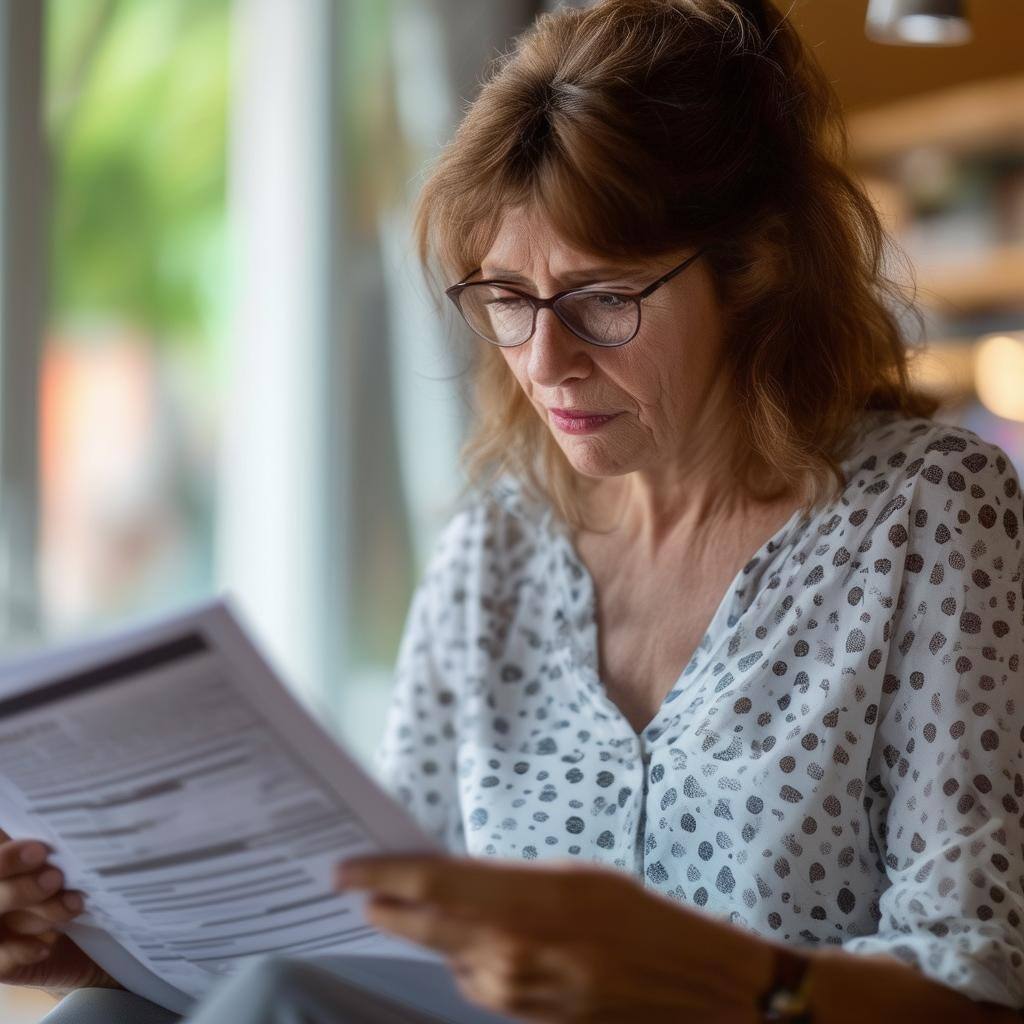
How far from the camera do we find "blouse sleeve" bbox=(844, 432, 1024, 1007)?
91 cm

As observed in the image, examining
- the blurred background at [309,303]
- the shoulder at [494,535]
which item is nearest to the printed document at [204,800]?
the shoulder at [494,535]

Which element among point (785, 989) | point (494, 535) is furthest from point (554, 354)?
point (785, 989)

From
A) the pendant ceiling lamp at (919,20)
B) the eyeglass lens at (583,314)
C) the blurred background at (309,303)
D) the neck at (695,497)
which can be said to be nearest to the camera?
the eyeglass lens at (583,314)

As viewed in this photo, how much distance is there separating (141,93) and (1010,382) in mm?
1932

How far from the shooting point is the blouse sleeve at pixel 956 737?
912 mm

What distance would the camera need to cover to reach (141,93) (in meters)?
2.82

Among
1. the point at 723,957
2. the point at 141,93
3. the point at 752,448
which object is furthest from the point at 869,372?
the point at 141,93

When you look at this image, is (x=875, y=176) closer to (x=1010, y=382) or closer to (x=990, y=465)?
(x=1010, y=382)

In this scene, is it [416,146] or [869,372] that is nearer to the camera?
[869,372]

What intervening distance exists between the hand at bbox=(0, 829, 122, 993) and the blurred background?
5.64ft

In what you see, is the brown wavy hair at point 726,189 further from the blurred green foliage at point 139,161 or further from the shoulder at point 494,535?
the blurred green foliage at point 139,161

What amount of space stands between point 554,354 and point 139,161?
6.46 feet

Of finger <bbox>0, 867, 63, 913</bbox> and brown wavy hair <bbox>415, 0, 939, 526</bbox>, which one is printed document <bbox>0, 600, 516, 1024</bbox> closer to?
finger <bbox>0, 867, 63, 913</bbox>

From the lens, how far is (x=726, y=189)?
1.13 meters
